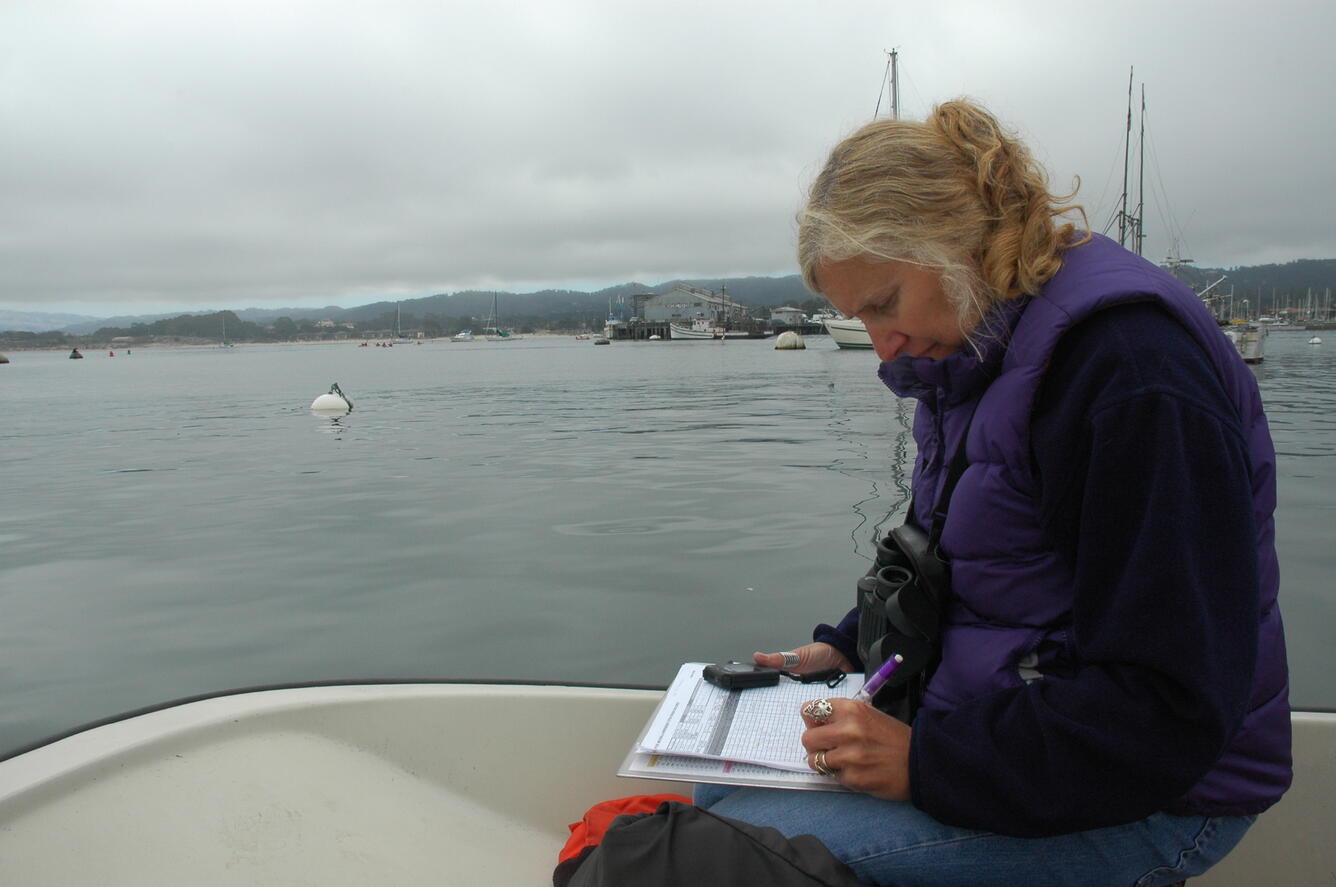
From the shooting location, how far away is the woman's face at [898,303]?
54.4 inches

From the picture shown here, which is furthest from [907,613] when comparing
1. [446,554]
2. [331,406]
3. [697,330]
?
[697,330]

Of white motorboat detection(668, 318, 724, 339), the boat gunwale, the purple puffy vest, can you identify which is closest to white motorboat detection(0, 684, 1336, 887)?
the boat gunwale

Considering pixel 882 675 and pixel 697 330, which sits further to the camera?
pixel 697 330

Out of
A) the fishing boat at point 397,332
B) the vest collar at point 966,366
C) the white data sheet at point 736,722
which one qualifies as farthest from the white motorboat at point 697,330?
the vest collar at point 966,366

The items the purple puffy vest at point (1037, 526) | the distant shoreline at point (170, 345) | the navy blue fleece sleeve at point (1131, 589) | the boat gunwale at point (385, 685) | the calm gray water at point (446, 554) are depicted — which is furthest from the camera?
the distant shoreline at point (170, 345)

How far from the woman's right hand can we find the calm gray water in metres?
1.83

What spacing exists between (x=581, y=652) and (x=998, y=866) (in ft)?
11.6

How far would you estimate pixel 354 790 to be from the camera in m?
2.10

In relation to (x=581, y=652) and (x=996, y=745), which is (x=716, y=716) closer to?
(x=996, y=745)

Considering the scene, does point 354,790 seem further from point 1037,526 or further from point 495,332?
point 495,332

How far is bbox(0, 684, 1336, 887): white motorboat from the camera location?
5.94 ft

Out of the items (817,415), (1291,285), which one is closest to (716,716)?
(817,415)

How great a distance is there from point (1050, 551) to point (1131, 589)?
0.20 meters

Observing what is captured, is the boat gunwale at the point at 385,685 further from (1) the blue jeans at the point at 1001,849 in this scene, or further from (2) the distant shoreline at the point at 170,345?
(2) the distant shoreline at the point at 170,345
